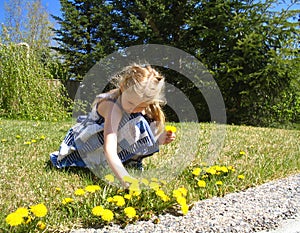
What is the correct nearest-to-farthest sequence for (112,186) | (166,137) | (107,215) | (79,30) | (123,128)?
(107,215) < (112,186) < (123,128) < (166,137) < (79,30)

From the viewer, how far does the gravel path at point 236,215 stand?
1.17 metres

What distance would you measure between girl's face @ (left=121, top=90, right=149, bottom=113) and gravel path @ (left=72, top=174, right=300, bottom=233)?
1.96 ft

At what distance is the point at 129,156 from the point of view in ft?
6.11

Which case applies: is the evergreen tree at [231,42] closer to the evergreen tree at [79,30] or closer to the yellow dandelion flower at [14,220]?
the evergreen tree at [79,30]

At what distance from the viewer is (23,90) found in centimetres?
612

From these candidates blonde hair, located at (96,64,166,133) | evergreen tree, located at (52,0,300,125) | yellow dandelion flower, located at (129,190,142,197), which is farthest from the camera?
evergreen tree, located at (52,0,300,125)

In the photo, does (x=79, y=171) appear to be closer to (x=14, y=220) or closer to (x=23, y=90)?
(x=14, y=220)

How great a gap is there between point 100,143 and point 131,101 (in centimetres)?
37

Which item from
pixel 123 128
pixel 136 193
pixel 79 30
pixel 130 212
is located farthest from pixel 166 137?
pixel 79 30

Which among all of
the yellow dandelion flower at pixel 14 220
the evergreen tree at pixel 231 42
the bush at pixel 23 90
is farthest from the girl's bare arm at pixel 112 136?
the evergreen tree at pixel 231 42

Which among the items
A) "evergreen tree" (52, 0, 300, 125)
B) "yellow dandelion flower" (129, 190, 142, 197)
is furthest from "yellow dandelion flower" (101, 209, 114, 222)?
"evergreen tree" (52, 0, 300, 125)

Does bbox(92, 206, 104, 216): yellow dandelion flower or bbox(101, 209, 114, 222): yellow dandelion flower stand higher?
bbox(92, 206, 104, 216): yellow dandelion flower

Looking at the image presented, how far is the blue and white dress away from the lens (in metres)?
1.78

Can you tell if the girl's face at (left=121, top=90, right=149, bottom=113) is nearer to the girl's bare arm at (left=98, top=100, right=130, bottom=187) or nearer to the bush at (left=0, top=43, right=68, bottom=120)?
the girl's bare arm at (left=98, top=100, right=130, bottom=187)
